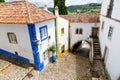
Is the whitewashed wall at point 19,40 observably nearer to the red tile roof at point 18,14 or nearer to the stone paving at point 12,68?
the red tile roof at point 18,14

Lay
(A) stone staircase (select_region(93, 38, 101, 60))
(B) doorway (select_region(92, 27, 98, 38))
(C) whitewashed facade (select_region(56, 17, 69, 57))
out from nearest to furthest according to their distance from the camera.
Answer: (A) stone staircase (select_region(93, 38, 101, 60)), (C) whitewashed facade (select_region(56, 17, 69, 57)), (B) doorway (select_region(92, 27, 98, 38))

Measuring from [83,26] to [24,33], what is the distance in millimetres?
12923

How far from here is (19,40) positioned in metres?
11.8

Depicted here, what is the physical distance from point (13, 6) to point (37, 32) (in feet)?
15.7

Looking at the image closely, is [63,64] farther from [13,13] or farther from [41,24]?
[13,13]

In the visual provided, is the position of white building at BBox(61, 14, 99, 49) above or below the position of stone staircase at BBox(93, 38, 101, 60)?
above

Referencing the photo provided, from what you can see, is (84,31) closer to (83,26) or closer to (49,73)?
(83,26)

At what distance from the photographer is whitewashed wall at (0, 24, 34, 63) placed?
436 inches

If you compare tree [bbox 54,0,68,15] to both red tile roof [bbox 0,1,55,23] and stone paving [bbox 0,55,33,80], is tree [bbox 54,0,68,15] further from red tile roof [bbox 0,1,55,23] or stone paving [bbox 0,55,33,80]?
stone paving [bbox 0,55,33,80]

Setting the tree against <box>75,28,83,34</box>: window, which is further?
the tree

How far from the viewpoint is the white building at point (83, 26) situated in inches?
798

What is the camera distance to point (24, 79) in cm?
1102

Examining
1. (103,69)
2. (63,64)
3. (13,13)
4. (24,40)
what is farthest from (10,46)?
(103,69)

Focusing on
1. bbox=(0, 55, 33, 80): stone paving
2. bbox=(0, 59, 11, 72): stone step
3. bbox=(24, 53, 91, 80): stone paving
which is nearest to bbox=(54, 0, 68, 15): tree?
bbox=(24, 53, 91, 80): stone paving
